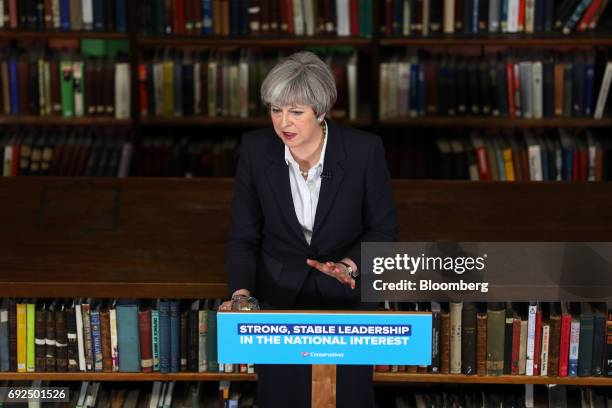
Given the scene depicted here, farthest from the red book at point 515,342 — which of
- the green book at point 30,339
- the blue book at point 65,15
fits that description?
the blue book at point 65,15

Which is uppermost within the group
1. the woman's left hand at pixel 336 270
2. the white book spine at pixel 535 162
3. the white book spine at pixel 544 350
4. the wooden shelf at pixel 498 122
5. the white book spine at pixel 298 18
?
the white book spine at pixel 298 18

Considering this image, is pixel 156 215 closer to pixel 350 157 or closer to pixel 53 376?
pixel 53 376

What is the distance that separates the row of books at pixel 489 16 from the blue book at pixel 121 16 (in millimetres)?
1213

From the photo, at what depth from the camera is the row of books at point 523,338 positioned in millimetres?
2764

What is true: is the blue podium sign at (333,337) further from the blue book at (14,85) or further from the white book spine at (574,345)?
the blue book at (14,85)

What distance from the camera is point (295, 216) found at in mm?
2523

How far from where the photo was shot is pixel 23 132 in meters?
5.04

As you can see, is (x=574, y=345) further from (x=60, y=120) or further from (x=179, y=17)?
(x=60, y=120)

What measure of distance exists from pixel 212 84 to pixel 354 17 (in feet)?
2.42

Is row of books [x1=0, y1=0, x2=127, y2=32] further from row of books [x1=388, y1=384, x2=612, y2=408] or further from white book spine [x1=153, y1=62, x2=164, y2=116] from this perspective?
row of books [x1=388, y1=384, x2=612, y2=408]

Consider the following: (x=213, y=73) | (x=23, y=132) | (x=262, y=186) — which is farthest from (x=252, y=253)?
(x=23, y=132)

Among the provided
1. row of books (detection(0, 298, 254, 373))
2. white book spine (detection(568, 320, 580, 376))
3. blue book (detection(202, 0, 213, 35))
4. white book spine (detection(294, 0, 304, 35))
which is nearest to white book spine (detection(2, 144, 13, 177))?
blue book (detection(202, 0, 213, 35))

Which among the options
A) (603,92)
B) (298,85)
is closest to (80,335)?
(298,85)

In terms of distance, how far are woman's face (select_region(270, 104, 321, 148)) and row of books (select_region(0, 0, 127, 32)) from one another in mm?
2547
